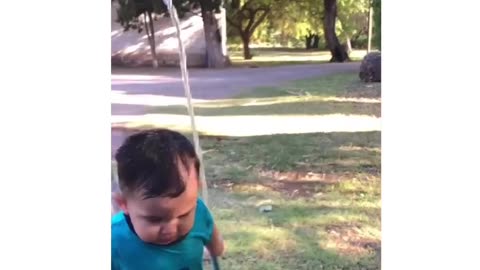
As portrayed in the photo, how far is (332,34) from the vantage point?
1950 mm

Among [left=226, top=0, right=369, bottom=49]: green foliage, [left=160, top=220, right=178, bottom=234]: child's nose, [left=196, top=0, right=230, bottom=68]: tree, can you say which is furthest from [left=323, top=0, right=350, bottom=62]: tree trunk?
[left=160, top=220, right=178, bottom=234]: child's nose

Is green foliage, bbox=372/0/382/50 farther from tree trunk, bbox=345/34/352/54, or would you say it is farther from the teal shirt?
the teal shirt

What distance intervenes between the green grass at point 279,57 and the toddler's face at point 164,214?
0.29 m

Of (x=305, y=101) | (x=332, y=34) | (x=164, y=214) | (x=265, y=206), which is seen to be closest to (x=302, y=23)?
(x=332, y=34)

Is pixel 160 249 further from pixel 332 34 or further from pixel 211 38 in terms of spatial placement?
pixel 332 34

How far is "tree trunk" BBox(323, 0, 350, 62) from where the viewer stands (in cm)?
192

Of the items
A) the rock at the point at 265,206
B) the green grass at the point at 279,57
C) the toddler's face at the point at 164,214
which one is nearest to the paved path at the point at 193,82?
the green grass at the point at 279,57

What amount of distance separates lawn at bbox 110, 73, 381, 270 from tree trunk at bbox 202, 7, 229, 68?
0.09 metres

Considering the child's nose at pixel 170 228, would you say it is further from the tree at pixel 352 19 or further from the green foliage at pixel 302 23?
the tree at pixel 352 19

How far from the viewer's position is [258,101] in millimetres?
1959
